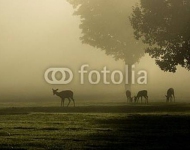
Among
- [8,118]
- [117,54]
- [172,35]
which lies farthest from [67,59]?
[8,118]

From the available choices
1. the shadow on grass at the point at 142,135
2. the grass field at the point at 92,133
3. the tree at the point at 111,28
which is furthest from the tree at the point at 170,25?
the tree at the point at 111,28

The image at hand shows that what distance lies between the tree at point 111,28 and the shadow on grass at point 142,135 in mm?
54287

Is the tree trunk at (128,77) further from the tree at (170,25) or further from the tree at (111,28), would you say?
the tree at (170,25)

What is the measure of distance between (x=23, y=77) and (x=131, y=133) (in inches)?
5918

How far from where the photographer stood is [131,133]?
2683 centimetres

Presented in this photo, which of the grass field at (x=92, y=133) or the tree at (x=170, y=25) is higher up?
the tree at (x=170, y=25)

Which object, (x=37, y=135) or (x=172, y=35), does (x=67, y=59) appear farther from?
(x=37, y=135)

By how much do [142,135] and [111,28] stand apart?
207ft

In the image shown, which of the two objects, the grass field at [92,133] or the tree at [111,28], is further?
the tree at [111,28]

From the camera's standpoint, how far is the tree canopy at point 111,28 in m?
88.2

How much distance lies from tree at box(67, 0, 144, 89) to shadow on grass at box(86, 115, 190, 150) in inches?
2137

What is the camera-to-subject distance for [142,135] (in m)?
Answer: 26.0

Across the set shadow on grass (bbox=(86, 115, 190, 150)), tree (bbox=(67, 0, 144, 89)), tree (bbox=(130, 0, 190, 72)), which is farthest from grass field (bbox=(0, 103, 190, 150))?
tree (bbox=(67, 0, 144, 89))

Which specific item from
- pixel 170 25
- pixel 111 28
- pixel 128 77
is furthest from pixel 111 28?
pixel 170 25
